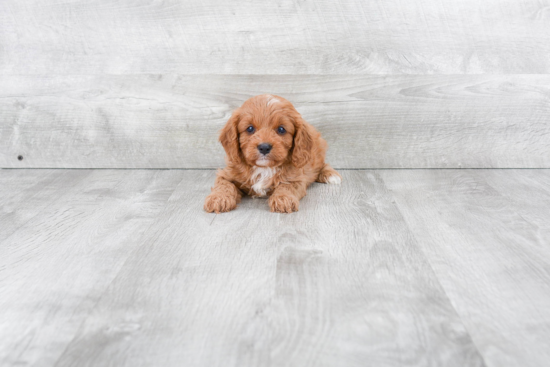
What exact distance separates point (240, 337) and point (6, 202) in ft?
5.88

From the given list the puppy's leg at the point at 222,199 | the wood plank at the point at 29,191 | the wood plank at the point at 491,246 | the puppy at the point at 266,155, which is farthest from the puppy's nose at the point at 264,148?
the wood plank at the point at 29,191

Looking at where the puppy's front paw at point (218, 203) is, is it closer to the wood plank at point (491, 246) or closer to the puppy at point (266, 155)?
the puppy at point (266, 155)

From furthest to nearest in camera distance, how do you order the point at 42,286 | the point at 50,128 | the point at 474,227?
the point at 50,128, the point at 474,227, the point at 42,286

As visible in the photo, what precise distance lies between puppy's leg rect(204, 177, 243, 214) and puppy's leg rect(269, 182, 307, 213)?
0.19 metres

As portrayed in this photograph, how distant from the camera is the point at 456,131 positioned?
3.07 meters

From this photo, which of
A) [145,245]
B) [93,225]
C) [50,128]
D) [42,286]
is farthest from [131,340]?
[50,128]

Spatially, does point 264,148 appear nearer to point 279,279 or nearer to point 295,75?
point 279,279

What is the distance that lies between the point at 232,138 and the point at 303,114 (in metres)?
0.78

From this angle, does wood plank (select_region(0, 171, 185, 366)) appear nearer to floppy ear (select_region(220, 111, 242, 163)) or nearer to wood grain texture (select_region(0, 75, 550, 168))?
wood grain texture (select_region(0, 75, 550, 168))

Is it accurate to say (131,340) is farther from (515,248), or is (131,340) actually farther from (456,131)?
(456,131)

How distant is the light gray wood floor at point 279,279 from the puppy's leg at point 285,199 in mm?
63

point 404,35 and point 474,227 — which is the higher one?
point 404,35

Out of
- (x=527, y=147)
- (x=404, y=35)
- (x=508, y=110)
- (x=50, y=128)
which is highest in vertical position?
(x=404, y=35)

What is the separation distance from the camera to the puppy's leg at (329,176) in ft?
9.24
